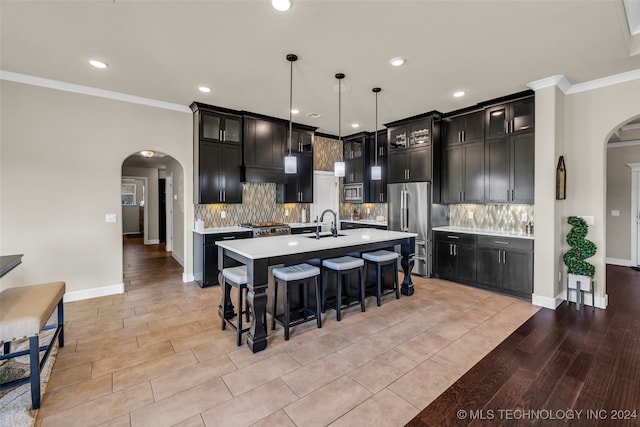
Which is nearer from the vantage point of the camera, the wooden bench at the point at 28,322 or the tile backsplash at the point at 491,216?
the wooden bench at the point at 28,322

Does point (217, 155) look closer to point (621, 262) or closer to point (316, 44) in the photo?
point (316, 44)

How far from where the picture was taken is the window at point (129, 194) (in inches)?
432

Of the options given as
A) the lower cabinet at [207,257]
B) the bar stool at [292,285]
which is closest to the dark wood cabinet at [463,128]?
the bar stool at [292,285]

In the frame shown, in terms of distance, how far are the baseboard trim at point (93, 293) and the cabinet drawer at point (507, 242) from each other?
18.4 ft

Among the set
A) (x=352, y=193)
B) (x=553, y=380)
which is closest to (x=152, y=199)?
(x=352, y=193)

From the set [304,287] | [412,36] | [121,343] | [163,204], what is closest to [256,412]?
[304,287]

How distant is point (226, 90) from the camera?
422 centimetres

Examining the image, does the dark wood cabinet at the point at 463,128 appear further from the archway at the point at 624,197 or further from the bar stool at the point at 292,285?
the bar stool at the point at 292,285

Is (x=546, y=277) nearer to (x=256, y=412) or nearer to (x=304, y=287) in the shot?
(x=304, y=287)

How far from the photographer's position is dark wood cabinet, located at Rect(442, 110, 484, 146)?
484 cm

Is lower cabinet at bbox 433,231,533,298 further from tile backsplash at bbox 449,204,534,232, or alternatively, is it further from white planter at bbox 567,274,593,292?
tile backsplash at bbox 449,204,534,232

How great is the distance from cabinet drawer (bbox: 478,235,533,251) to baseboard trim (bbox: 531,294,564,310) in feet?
2.16

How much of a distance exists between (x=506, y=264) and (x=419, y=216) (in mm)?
1557

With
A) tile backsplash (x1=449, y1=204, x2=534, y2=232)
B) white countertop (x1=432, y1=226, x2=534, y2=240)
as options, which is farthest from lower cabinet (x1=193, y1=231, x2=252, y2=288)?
tile backsplash (x1=449, y1=204, x2=534, y2=232)
